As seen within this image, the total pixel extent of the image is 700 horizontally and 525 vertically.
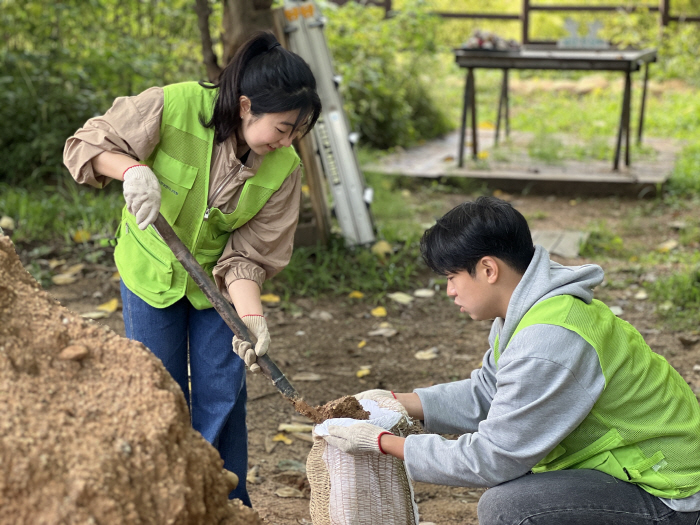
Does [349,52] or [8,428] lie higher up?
[8,428]

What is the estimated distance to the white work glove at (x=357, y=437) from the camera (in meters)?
A: 1.79

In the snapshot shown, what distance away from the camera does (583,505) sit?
5.59ft

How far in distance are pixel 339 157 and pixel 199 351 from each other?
2.67 meters

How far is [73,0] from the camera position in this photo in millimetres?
5930

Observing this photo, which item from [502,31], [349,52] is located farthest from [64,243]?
[502,31]

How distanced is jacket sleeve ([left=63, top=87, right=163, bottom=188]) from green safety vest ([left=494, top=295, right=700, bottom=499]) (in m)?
1.07

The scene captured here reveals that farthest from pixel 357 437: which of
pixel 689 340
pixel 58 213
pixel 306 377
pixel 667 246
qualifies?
pixel 58 213

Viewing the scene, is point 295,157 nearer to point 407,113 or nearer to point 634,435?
point 634,435

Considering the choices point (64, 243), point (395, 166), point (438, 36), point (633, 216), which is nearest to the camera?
point (64, 243)

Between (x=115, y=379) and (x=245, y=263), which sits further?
(x=245, y=263)

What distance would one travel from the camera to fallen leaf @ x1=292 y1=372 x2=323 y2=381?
11.0ft

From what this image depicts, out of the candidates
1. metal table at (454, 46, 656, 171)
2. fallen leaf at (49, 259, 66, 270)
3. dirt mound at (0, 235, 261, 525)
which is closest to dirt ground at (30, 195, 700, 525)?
fallen leaf at (49, 259, 66, 270)

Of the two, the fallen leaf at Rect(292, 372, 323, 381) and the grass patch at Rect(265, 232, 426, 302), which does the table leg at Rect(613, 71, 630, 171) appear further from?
the fallen leaf at Rect(292, 372, 323, 381)

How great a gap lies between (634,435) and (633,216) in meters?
4.26
